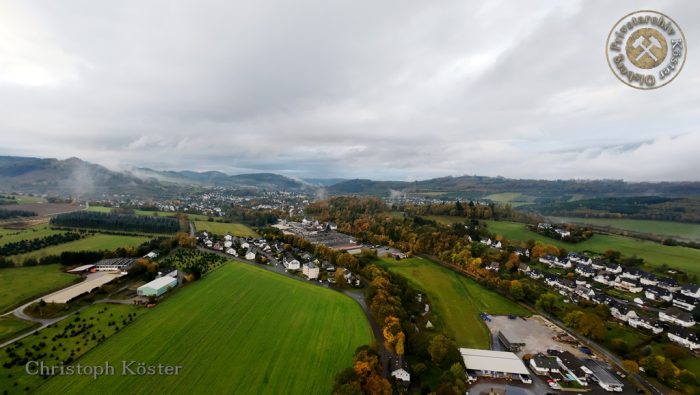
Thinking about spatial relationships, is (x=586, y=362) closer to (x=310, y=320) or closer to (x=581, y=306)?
(x=581, y=306)

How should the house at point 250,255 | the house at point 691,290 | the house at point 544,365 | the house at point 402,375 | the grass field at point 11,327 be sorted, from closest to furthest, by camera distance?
the house at point 402,375 < the house at point 544,365 < the grass field at point 11,327 < the house at point 691,290 < the house at point 250,255

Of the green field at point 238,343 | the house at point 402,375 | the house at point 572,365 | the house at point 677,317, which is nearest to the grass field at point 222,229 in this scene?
the green field at point 238,343

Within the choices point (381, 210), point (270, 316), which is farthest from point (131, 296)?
point (381, 210)

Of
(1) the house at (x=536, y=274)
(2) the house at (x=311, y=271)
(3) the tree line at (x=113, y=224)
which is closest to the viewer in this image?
(2) the house at (x=311, y=271)

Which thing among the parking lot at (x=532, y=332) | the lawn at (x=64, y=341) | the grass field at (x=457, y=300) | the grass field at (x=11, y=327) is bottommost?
the parking lot at (x=532, y=332)

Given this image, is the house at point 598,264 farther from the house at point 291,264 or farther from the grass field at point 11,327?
the grass field at point 11,327

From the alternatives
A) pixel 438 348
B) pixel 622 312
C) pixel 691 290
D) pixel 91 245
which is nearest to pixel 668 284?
pixel 691 290
